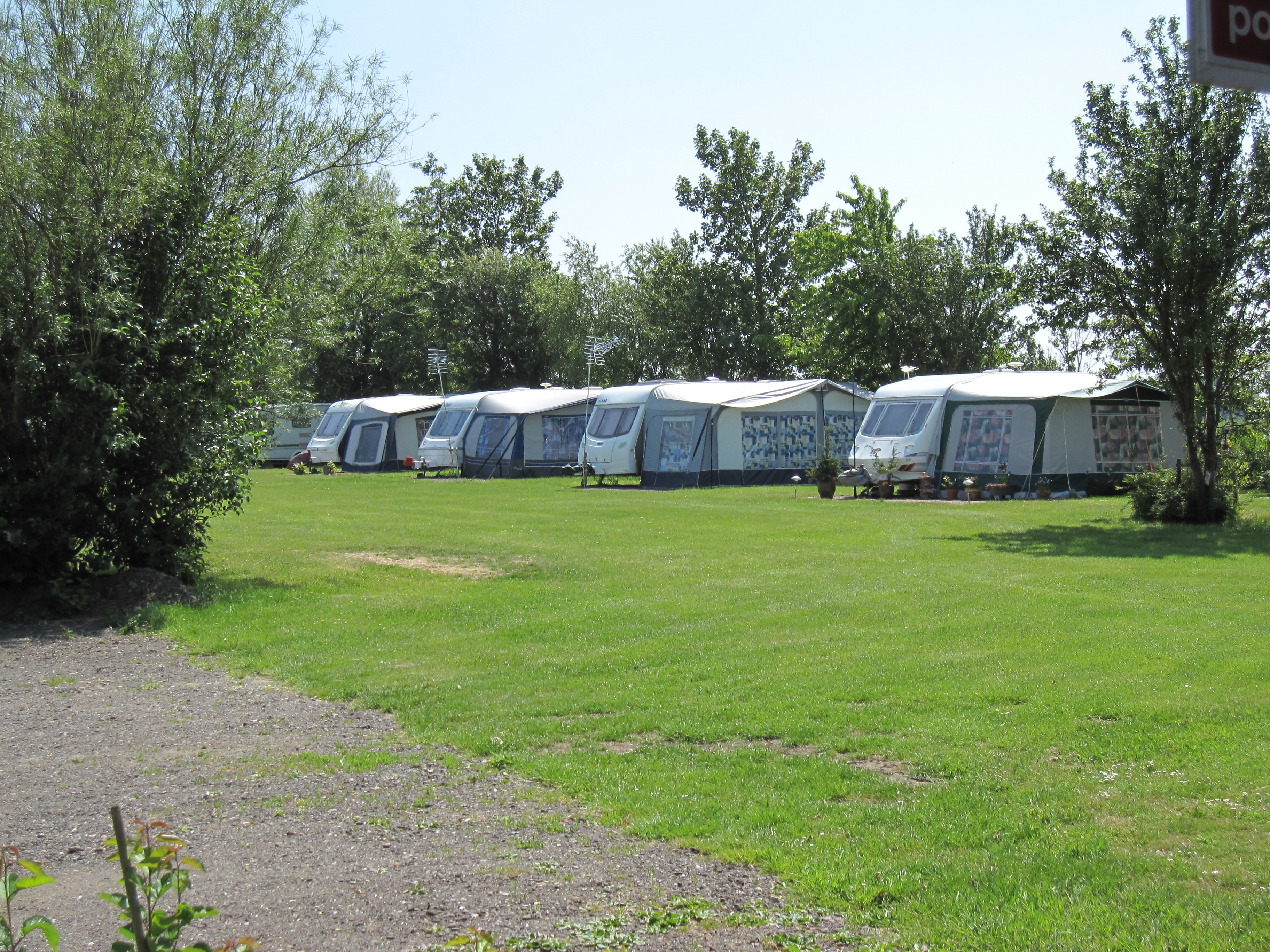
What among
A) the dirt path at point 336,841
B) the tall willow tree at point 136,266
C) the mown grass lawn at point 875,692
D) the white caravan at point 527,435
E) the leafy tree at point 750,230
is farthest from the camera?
the leafy tree at point 750,230

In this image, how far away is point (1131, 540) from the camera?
14.5m

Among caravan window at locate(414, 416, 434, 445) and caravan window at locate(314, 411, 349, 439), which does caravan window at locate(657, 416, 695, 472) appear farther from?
caravan window at locate(314, 411, 349, 439)

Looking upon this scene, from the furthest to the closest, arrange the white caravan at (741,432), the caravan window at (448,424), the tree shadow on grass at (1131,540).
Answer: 1. the caravan window at (448,424)
2. the white caravan at (741,432)
3. the tree shadow on grass at (1131,540)

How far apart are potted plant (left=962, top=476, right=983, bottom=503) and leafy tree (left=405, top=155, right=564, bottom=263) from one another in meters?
44.2

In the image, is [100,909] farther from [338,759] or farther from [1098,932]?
[1098,932]

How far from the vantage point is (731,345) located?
47656 mm

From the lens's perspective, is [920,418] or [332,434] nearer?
[920,418]

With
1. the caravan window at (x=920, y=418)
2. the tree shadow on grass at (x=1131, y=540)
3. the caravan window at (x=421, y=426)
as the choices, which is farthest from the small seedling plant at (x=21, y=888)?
the caravan window at (x=421, y=426)

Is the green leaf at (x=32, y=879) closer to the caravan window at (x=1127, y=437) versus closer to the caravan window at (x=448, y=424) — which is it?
the caravan window at (x=1127, y=437)

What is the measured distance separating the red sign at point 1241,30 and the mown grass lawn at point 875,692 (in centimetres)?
241

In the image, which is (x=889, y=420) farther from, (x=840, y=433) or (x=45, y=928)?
(x=45, y=928)

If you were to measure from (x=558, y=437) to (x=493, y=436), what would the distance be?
1.83 metres

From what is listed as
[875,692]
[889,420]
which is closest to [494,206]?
[889,420]

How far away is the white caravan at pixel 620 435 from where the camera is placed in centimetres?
2819
